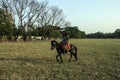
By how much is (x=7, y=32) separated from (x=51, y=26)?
29916 millimetres

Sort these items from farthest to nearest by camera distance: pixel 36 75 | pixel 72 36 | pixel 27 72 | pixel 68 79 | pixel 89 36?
pixel 89 36
pixel 72 36
pixel 27 72
pixel 36 75
pixel 68 79

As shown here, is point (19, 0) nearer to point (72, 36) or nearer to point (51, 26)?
point (51, 26)

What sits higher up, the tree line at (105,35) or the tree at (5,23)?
the tree at (5,23)

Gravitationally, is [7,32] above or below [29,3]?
below

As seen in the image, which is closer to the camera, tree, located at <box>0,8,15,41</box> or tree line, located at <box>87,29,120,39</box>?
tree, located at <box>0,8,15,41</box>

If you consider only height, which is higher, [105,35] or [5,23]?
[5,23]

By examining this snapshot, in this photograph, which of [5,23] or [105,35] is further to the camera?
[105,35]

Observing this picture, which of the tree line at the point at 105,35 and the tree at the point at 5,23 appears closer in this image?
the tree at the point at 5,23

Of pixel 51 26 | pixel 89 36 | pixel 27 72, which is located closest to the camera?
pixel 27 72

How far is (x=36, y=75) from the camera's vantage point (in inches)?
425

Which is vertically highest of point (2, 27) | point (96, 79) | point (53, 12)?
point (53, 12)

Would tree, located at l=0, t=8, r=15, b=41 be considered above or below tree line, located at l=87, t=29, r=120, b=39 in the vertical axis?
above

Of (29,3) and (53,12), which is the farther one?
(53,12)

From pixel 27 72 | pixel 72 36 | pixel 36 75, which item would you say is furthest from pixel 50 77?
pixel 72 36
